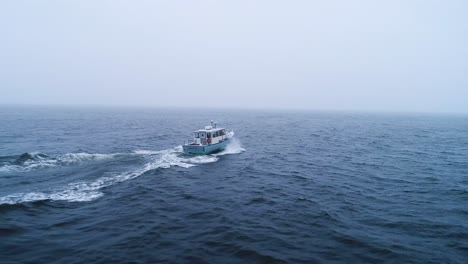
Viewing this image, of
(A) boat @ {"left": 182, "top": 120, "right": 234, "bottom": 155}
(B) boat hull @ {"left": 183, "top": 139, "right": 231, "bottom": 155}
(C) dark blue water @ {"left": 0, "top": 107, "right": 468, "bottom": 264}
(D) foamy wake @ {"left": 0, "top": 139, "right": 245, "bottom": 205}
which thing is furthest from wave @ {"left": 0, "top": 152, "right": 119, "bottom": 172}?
(A) boat @ {"left": 182, "top": 120, "right": 234, "bottom": 155}

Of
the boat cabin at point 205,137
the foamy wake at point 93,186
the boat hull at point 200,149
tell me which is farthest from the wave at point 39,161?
the boat cabin at point 205,137

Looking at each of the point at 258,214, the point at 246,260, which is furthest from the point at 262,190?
the point at 246,260

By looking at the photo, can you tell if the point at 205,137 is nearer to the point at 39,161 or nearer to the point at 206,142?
the point at 206,142

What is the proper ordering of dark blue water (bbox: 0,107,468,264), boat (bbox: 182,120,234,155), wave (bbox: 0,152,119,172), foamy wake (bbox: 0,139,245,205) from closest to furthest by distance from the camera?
dark blue water (bbox: 0,107,468,264), foamy wake (bbox: 0,139,245,205), wave (bbox: 0,152,119,172), boat (bbox: 182,120,234,155)

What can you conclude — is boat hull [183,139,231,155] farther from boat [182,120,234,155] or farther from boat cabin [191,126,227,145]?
boat cabin [191,126,227,145]

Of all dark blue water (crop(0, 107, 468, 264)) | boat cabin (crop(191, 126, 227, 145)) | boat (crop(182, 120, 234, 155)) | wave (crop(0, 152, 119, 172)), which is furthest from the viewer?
boat cabin (crop(191, 126, 227, 145))

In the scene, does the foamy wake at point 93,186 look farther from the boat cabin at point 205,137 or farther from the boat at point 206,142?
the boat cabin at point 205,137

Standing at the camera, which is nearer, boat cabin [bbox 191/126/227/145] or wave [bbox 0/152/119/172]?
wave [bbox 0/152/119/172]

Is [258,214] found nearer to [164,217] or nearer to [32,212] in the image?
[164,217]
